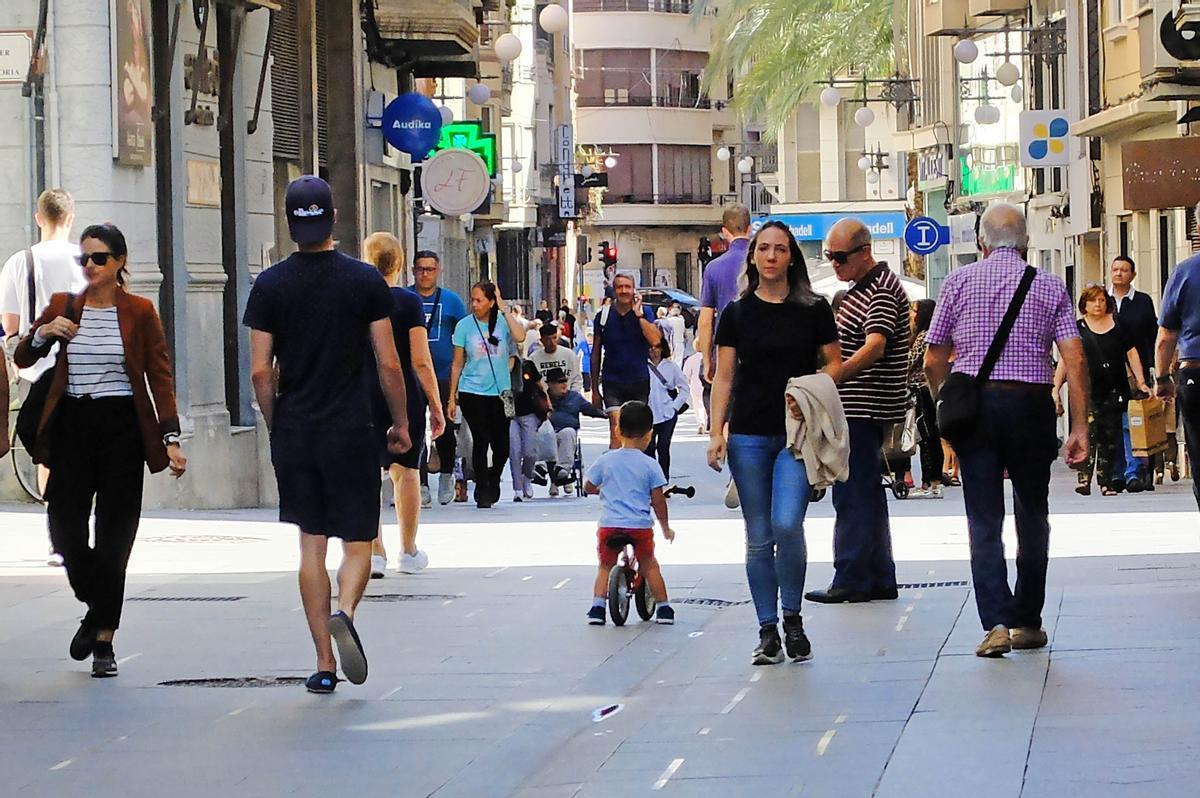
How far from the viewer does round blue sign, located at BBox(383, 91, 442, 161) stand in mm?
31422

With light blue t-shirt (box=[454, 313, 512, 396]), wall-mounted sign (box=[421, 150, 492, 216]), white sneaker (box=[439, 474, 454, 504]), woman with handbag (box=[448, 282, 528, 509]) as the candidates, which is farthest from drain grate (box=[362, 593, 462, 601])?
wall-mounted sign (box=[421, 150, 492, 216])

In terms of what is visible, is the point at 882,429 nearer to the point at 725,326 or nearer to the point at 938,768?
the point at 725,326

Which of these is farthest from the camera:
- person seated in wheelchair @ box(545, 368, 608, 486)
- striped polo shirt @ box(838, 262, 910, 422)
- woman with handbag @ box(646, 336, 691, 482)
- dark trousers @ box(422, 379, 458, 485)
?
person seated in wheelchair @ box(545, 368, 608, 486)

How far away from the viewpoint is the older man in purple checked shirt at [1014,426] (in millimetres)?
10398

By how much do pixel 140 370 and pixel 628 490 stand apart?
2.43 meters

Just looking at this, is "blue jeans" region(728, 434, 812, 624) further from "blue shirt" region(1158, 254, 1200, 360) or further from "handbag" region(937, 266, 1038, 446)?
"blue shirt" region(1158, 254, 1200, 360)

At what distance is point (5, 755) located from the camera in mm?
8430

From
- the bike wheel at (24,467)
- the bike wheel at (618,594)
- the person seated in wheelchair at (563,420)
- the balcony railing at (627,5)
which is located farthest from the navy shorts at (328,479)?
the balcony railing at (627,5)

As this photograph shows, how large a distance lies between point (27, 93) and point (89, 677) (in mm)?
9589

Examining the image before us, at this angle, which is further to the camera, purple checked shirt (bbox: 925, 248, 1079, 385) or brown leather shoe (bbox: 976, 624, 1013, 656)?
purple checked shirt (bbox: 925, 248, 1079, 385)

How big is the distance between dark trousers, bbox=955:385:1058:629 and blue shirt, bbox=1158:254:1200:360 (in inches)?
85.3

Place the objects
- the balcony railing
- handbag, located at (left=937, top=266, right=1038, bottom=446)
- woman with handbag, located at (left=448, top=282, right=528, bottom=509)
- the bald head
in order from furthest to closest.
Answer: the balcony railing
woman with handbag, located at (left=448, top=282, right=528, bottom=509)
the bald head
handbag, located at (left=937, top=266, right=1038, bottom=446)

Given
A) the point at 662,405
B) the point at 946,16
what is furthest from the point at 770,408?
the point at 946,16

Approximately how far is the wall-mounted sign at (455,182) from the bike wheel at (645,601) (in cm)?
1424
